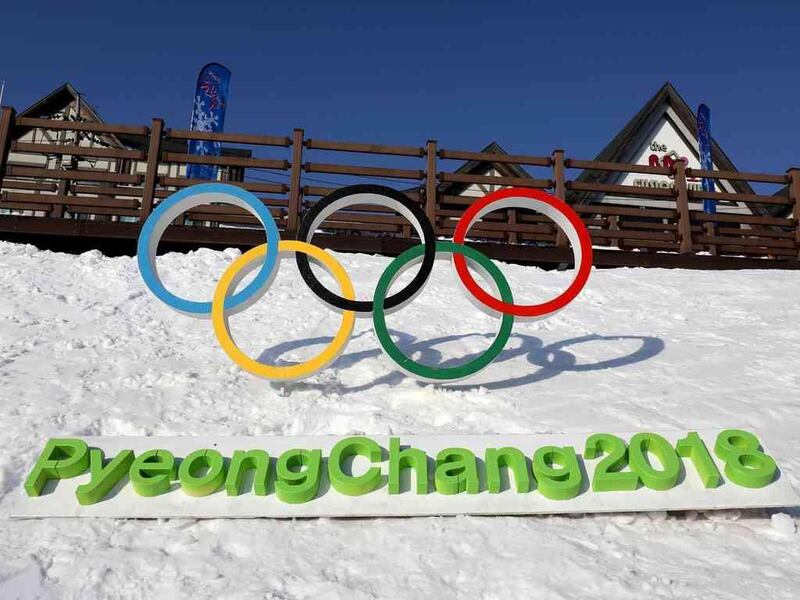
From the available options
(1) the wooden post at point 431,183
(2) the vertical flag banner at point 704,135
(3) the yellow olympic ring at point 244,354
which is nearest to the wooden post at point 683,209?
(1) the wooden post at point 431,183

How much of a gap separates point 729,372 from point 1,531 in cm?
560

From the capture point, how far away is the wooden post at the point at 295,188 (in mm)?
8820

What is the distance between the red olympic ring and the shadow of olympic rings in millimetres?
661

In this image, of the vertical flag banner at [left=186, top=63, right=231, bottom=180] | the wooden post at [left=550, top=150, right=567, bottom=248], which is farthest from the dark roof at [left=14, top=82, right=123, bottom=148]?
the wooden post at [left=550, top=150, right=567, bottom=248]

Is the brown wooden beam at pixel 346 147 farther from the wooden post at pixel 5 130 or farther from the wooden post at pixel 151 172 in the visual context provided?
the wooden post at pixel 5 130

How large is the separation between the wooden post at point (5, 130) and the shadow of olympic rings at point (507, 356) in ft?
19.1

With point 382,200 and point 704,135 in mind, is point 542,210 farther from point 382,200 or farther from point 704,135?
point 704,135

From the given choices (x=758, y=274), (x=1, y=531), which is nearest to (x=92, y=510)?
(x=1, y=531)

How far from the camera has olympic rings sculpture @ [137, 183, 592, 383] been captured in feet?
15.9

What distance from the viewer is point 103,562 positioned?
117 inches

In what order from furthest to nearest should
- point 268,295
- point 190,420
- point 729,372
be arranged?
point 268,295
point 729,372
point 190,420

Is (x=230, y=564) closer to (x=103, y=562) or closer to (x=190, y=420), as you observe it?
(x=103, y=562)

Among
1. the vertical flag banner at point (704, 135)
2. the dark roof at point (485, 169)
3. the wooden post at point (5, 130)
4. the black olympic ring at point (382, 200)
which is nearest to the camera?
the black olympic ring at point (382, 200)

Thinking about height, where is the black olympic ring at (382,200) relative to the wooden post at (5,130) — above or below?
below
